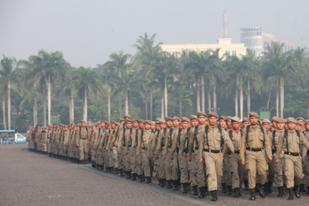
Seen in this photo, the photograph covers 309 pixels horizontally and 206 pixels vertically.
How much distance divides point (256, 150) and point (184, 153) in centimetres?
211

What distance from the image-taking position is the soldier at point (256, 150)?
15.6 m

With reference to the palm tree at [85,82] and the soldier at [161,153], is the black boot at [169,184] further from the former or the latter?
the palm tree at [85,82]

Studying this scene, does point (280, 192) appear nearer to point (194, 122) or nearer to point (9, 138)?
point (194, 122)

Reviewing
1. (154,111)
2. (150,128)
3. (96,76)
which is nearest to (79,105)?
(154,111)

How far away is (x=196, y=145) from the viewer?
53.0 ft

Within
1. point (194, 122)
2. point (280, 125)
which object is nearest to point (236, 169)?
point (280, 125)

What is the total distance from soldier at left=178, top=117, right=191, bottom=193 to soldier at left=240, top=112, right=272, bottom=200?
5.14 feet

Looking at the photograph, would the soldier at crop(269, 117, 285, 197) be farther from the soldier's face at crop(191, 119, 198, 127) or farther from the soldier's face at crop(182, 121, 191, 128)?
the soldier's face at crop(182, 121, 191, 128)

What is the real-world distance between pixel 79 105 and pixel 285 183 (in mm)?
85351

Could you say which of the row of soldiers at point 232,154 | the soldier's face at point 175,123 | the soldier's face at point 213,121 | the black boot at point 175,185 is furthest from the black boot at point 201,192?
the soldier's face at point 175,123

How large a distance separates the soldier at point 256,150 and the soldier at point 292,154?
443 mm

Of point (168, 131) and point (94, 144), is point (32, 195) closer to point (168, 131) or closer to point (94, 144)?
point (168, 131)

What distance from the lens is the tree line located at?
8300cm

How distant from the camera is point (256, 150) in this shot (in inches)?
617
